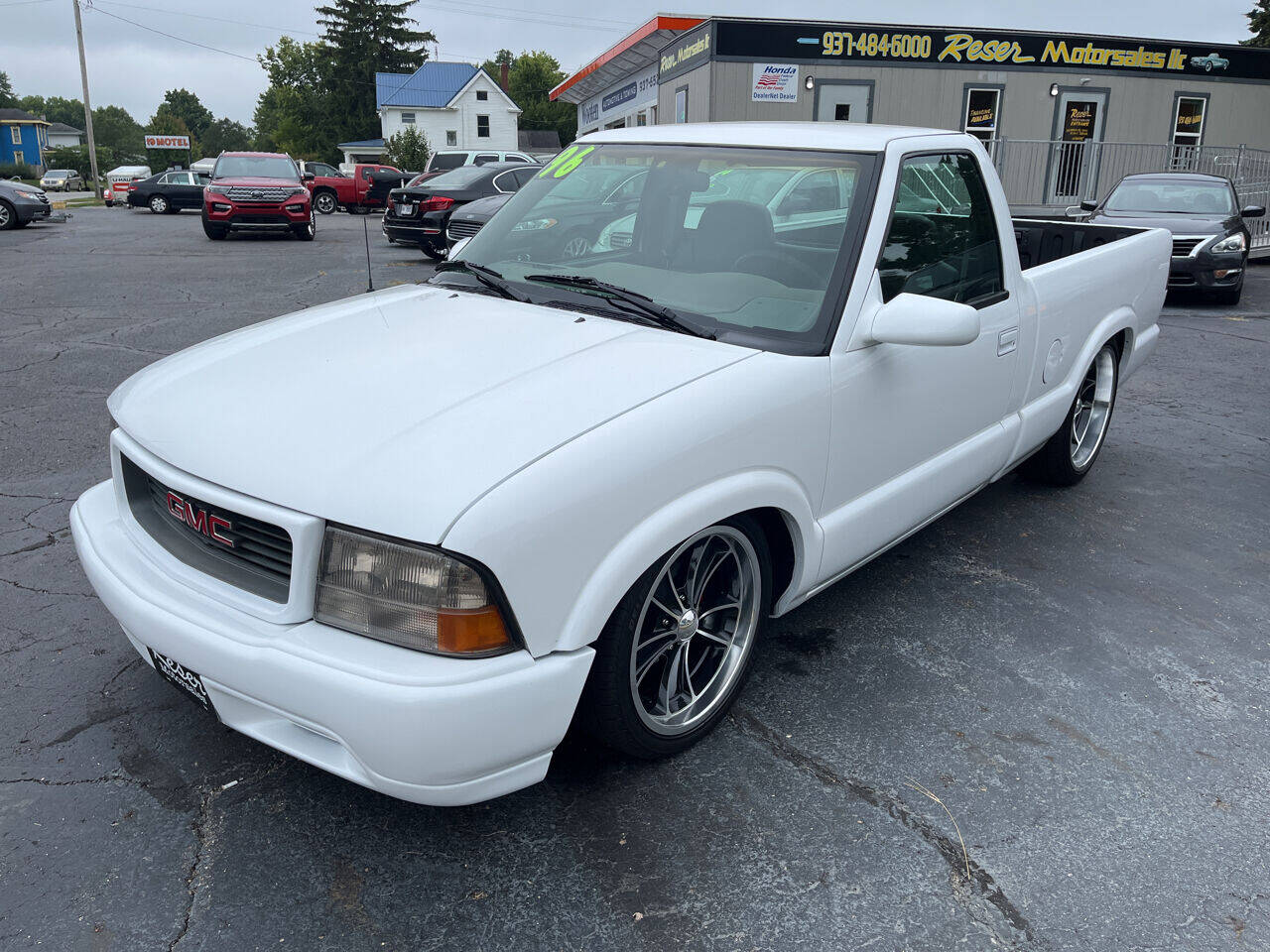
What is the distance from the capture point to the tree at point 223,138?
140250mm

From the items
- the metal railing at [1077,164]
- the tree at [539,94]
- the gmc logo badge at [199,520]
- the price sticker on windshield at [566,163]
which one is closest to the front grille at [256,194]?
the metal railing at [1077,164]

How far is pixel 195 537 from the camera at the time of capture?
2.51 metres

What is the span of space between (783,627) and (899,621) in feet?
1.47

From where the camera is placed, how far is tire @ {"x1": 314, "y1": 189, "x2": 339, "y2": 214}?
103ft

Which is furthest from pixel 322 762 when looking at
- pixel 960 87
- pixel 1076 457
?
pixel 960 87

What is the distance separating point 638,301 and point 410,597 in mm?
1314

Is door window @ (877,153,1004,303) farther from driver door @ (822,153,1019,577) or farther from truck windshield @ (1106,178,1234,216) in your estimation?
truck windshield @ (1106,178,1234,216)

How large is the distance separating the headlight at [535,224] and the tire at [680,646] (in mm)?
1533

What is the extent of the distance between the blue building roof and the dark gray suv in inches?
1817

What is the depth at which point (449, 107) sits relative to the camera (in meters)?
64.9

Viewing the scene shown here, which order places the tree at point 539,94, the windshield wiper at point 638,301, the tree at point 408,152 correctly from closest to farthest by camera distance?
the windshield wiper at point 638,301 → the tree at point 408,152 → the tree at point 539,94

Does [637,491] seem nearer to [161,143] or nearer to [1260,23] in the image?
[1260,23]

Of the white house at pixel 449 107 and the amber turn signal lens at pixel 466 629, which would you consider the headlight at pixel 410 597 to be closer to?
the amber turn signal lens at pixel 466 629

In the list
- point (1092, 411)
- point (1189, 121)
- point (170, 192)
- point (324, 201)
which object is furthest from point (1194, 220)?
point (170, 192)
